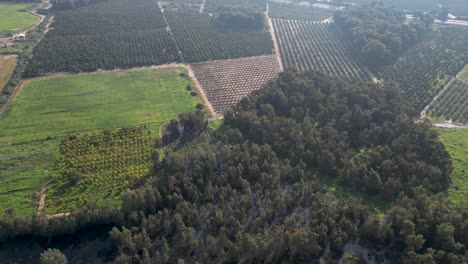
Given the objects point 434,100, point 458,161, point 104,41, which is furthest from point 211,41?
point 458,161

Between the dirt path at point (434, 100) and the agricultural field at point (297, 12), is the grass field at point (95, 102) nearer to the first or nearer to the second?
the dirt path at point (434, 100)

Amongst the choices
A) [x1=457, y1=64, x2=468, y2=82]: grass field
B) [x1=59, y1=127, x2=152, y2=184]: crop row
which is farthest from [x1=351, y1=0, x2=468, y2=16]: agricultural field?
[x1=59, y1=127, x2=152, y2=184]: crop row

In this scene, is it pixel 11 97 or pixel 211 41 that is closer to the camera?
pixel 11 97

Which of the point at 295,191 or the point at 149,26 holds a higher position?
the point at 149,26

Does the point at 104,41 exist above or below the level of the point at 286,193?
Result: above

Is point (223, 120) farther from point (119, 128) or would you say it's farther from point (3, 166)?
point (3, 166)

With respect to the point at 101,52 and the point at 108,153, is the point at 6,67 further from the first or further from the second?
the point at 108,153

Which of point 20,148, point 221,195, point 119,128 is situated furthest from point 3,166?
point 221,195
